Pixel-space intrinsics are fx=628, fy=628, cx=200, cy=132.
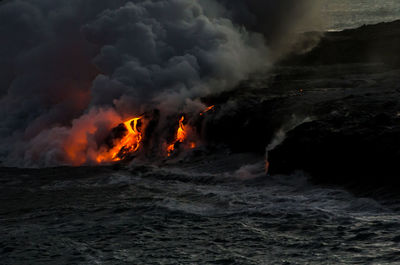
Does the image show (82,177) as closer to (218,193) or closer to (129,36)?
(218,193)

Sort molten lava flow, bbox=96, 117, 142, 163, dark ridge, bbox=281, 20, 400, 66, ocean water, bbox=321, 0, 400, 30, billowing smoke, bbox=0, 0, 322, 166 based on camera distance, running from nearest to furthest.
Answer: molten lava flow, bbox=96, 117, 142, 163
billowing smoke, bbox=0, 0, 322, 166
dark ridge, bbox=281, 20, 400, 66
ocean water, bbox=321, 0, 400, 30

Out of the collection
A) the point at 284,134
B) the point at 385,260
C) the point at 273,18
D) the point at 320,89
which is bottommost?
the point at 385,260

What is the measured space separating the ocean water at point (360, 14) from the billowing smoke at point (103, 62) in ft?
48.2

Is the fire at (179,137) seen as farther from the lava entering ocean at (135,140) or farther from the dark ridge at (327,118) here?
the dark ridge at (327,118)

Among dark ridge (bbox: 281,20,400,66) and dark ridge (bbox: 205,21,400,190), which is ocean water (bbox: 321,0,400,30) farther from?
dark ridge (bbox: 205,21,400,190)

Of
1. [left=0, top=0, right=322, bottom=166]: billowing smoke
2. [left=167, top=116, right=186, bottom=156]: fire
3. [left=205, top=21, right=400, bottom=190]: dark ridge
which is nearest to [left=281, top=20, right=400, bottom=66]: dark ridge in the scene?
[left=205, top=21, right=400, bottom=190]: dark ridge

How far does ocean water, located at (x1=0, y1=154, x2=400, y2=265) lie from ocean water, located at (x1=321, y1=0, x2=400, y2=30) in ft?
88.2

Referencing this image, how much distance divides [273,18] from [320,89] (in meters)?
10.4

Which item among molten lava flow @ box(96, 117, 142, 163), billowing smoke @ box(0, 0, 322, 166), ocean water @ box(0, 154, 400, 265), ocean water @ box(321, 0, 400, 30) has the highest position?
ocean water @ box(321, 0, 400, 30)

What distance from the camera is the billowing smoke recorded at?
18719mm

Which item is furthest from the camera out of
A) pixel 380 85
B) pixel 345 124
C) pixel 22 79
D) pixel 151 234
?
pixel 22 79

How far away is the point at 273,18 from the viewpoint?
29328mm

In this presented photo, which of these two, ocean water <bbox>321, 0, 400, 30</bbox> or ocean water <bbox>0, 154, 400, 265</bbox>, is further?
ocean water <bbox>321, 0, 400, 30</bbox>

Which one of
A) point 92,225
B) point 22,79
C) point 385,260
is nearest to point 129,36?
point 22,79
